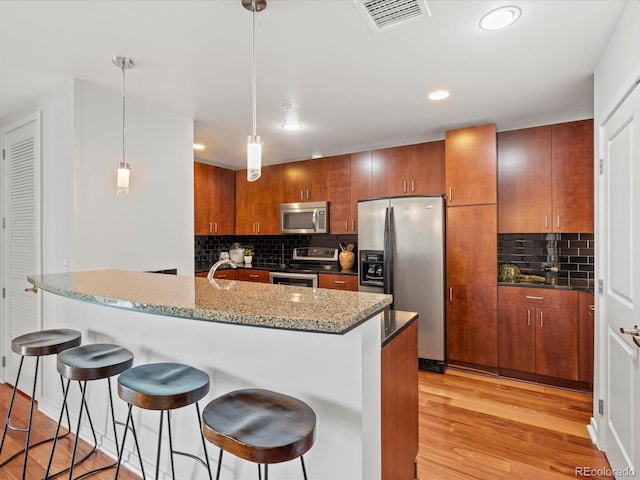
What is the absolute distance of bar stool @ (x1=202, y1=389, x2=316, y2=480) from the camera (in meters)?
1.00

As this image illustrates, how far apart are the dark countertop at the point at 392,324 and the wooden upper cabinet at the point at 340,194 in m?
2.55

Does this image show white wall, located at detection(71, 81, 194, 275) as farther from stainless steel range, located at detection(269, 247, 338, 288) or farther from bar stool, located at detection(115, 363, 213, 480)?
stainless steel range, located at detection(269, 247, 338, 288)

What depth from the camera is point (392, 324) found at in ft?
5.53

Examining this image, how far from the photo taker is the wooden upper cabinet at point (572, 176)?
10.3 ft

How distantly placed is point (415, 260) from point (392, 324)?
1982 millimetres

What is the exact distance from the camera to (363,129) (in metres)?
3.57

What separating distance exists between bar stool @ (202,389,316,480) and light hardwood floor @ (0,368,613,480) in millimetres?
1173

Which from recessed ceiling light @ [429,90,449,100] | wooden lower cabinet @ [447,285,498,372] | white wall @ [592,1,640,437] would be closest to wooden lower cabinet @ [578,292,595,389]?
wooden lower cabinet @ [447,285,498,372]

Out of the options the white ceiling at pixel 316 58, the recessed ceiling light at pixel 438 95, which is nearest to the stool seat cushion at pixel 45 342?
the white ceiling at pixel 316 58

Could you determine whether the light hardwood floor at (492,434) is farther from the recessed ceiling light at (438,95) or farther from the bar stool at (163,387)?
the recessed ceiling light at (438,95)

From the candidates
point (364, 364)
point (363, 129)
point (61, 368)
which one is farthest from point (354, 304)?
point (363, 129)

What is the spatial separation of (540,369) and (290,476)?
271 centimetres

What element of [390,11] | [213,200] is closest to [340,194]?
[213,200]

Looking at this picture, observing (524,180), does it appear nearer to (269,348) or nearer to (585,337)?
(585,337)
